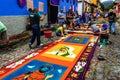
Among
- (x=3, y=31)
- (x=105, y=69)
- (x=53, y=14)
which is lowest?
(x=105, y=69)

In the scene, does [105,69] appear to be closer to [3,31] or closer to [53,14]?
[3,31]

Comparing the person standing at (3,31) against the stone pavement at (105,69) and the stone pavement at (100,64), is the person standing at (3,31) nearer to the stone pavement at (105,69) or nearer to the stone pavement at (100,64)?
the stone pavement at (100,64)

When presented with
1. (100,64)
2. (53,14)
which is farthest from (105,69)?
(53,14)

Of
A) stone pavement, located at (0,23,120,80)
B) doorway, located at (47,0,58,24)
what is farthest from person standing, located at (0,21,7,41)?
doorway, located at (47,0,58,24)

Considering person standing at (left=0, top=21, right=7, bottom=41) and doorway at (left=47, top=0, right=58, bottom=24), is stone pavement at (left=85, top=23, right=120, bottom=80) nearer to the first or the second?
person standing at (left=0, top=21, right=7, bottom=41)

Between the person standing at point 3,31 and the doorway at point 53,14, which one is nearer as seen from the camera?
the person standing at point 3,31

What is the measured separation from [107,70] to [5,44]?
4.56 m

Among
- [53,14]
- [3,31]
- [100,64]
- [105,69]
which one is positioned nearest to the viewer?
[105,69]

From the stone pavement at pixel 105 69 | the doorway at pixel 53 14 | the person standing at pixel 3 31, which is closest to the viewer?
the stone pavement at pixel 105 69

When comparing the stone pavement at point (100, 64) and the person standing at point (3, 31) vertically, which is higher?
the person standing at point (3, 31)

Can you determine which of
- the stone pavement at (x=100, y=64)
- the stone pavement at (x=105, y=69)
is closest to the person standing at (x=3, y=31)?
the stone pavement at (x=100, y=64)

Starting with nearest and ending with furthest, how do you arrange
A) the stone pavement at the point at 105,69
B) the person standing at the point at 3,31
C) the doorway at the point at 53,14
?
the stone pavement at the point at 105,69, the person standing at the point at 3,31, the doorway at the point at 53,14

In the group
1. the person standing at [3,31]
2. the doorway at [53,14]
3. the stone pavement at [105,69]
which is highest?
the doorway at [53,14]

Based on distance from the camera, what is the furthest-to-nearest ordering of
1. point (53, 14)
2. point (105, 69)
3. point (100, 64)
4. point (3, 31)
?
point (53, 14)
point (3, 31)
point (100, 64)
point (105, 69)
